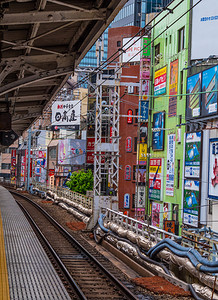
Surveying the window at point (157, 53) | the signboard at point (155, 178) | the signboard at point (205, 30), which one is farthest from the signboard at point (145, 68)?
the signboard at point (205, 30)

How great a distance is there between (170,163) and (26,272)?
2384 centimetres

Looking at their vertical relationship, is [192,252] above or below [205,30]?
below

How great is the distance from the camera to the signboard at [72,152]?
5941cm

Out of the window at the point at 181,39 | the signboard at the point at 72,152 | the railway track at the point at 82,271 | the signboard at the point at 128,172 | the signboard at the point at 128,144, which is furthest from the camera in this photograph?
the signboard at the point at 72,152

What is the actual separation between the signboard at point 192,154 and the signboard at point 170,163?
395 centimetres

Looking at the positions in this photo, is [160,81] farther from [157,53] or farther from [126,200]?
[126,200]

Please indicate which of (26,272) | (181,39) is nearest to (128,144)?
(181,39)

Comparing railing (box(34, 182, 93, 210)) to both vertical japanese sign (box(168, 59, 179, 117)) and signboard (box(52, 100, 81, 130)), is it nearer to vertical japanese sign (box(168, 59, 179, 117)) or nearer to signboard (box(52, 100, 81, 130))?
signboard (box(52, 100, 81, 130))

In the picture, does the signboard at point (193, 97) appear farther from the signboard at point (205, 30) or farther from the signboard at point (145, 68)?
the signboard at point (145, 68)

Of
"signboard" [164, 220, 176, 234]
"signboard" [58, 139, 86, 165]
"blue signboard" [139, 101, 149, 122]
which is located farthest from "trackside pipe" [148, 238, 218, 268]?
"signboard" [58, 139, 86, 165]

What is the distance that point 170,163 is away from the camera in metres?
35.4

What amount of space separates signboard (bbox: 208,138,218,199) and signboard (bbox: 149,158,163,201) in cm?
982

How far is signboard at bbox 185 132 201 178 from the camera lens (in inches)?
1147

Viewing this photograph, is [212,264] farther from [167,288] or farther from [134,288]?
[134,288]
